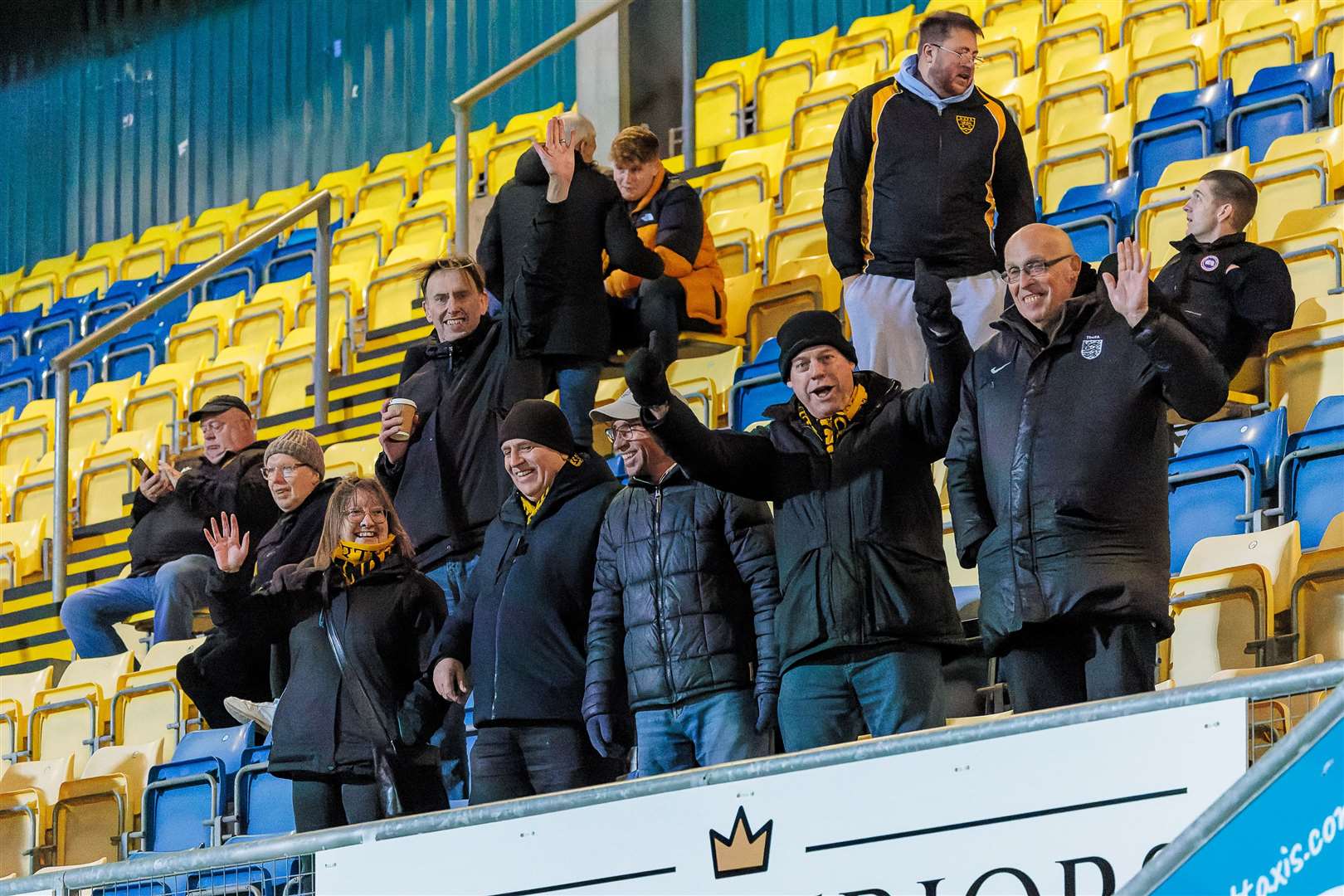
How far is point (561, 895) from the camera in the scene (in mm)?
3654

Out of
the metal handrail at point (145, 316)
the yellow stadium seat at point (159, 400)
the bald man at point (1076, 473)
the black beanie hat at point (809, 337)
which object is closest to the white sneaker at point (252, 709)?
the black beanie hat at point (809, 337)

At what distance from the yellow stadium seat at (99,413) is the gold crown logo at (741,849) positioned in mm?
7168

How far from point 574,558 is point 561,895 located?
1422mm

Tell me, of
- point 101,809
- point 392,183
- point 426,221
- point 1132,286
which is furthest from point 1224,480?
point 392,183

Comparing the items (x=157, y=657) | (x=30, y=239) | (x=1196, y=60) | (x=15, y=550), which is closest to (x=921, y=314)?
(x=157, y=657)

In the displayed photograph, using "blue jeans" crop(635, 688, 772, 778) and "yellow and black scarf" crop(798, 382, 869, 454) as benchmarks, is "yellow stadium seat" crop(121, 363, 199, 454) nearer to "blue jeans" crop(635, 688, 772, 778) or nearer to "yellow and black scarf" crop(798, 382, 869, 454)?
"blue jeans" crop(635, 688, 772, 778)

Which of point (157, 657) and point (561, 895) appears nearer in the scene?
point (561, 895)

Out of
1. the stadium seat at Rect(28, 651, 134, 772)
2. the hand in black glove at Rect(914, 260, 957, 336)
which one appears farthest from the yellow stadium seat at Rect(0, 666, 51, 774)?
the hand in black glove at Rect(914, 260, 957, 336)

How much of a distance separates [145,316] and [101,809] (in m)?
2.53

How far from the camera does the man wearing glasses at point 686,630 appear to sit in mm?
4598

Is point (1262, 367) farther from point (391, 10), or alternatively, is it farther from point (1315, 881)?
point (391, 10)

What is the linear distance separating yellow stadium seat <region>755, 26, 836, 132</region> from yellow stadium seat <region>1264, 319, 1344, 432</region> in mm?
4589

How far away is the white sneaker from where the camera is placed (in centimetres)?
606

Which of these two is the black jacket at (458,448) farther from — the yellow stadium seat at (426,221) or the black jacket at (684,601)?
the yellow stadium seat at (426,221)
